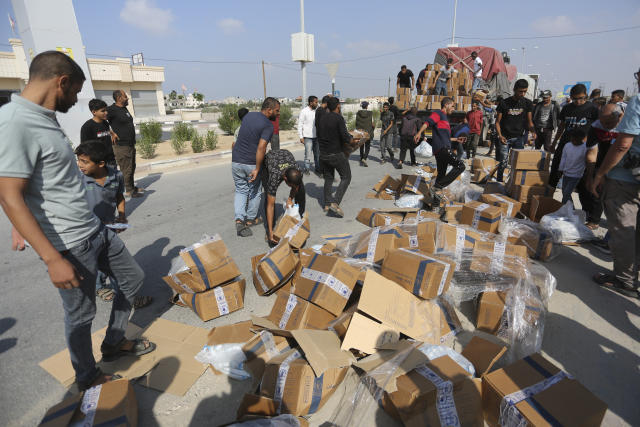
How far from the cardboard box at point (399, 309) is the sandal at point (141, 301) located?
2.05m

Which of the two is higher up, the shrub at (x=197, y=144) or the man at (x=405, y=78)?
the man at (x=405, y=78)

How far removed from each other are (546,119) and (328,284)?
803 cm

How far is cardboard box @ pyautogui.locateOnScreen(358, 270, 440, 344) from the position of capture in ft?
7.82

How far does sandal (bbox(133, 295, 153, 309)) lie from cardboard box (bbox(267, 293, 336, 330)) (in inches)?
52.1

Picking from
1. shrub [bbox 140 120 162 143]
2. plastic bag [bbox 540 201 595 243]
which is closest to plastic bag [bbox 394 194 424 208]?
plastic bag [bbox 540 201 595 243]

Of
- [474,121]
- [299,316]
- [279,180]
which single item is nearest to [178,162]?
[279,180]

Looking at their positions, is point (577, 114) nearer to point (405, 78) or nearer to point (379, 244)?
point (379, 244)

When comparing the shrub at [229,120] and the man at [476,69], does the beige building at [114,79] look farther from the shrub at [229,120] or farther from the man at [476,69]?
the man at [476,69]

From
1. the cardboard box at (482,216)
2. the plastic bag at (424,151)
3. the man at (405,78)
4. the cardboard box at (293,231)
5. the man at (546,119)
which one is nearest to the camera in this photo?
the cardboard box at (293,231)

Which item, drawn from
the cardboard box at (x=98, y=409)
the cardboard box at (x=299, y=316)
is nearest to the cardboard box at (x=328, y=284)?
the cardboard box at (x=299, y=316)

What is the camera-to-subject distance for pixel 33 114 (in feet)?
5.04

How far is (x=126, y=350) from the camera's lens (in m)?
2.40

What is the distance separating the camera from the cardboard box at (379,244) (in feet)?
10.5

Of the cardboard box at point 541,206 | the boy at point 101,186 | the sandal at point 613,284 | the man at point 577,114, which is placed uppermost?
the man at point 577,114
